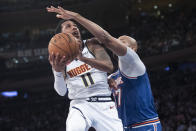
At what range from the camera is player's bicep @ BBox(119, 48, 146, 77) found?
121 inches

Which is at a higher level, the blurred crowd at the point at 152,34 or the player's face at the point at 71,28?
the player's face at the point at 71,28

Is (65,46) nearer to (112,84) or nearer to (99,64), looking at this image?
(99,64)

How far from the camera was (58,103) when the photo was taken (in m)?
20.2

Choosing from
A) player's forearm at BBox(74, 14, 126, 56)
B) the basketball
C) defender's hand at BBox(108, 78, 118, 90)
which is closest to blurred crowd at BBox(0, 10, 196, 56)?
defender's hand at BBox(108, 78, 118, 90)

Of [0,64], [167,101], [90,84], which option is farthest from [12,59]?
[90,84]

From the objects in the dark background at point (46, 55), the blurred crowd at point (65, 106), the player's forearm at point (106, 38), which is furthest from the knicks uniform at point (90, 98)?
the dark background at point (46, 55)

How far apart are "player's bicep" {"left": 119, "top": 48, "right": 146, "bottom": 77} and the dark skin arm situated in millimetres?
415

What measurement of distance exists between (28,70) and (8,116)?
363 cm

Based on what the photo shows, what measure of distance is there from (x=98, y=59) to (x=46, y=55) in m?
15.5

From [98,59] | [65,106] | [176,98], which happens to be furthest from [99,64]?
[65,106]

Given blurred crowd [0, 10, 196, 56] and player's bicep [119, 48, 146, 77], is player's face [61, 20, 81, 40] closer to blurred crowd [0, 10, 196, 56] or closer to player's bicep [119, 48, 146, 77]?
player's bicep [119, 48, 146, 77]

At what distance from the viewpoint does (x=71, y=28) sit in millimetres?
3928

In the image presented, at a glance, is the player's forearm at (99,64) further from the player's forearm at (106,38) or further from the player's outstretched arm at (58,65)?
the player's forearm at (106,38)

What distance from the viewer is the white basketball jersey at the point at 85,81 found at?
3912 mm
